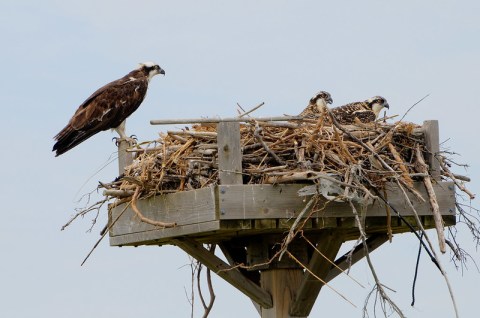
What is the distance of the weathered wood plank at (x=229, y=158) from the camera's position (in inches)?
294

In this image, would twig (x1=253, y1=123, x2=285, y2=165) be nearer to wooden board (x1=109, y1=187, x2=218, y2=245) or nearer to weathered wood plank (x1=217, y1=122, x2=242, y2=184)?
weathered wood plank (x1=217, y1=122, x2=242, y2=184)

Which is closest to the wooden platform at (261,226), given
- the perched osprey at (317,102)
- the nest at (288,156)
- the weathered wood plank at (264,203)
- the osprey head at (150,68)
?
the weathered wood plank at (264,203)

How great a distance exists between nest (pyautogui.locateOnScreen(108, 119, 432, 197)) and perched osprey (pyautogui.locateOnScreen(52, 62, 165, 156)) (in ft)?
6.46

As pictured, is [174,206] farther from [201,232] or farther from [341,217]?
[341,217]

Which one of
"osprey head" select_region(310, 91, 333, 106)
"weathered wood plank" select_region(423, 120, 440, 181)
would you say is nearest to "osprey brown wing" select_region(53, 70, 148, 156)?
"osprey head" select_region(310, 91, 333, 106)

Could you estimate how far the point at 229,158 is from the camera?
294 inches

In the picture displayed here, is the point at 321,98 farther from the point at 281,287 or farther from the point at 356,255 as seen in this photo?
the point at 281,287

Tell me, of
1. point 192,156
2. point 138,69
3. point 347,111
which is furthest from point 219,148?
point 138,69

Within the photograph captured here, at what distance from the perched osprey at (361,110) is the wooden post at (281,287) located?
4.60 ft

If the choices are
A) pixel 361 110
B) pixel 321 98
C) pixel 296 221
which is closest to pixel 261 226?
pixel 296 221

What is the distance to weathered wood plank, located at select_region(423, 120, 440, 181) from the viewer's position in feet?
26.8

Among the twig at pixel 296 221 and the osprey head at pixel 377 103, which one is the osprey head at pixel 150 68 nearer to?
the osprey head at pixel 377 103

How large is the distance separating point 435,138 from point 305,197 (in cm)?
133

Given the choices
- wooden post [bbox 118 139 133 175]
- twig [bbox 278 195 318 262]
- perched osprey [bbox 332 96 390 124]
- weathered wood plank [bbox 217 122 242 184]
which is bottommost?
twig [bbox 278 195 318 262]
